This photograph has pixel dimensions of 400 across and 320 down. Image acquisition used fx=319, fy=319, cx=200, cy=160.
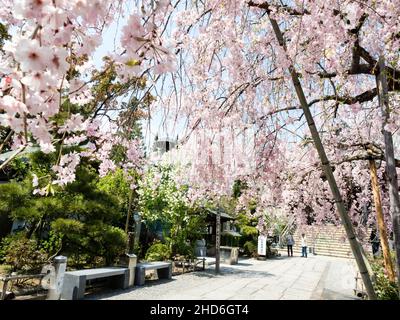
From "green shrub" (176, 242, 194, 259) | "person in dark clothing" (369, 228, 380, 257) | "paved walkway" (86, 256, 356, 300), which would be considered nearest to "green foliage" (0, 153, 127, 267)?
"paved walkway" (86, 256, 356, 300)

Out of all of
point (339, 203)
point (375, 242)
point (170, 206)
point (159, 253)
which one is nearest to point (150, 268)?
point (159, 253)

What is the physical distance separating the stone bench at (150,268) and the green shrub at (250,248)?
13.1 m

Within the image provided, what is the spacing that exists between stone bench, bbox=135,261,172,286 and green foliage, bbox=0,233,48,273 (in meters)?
2.76

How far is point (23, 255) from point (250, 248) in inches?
709

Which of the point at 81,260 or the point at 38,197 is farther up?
the point at 38,197

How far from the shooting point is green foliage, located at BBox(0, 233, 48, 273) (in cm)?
782

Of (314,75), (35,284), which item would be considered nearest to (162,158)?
(35,284)

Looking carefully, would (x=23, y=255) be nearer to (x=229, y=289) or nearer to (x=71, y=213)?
(x=71, y=213)

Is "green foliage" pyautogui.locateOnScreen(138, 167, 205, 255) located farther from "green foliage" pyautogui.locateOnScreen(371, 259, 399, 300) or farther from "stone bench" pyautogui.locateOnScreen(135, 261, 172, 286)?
"green foliage" pyautogui.locateOnScreen(371, 259, 399, 300)

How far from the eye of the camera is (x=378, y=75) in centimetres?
424

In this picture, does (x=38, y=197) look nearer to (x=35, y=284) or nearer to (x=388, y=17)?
(x=35, y=284)

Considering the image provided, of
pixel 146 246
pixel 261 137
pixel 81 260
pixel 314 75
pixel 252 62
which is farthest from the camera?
pixel 146 246

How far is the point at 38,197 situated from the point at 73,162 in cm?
482

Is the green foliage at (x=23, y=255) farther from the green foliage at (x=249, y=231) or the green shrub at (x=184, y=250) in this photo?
the green foliage at (x=249, y=231)
